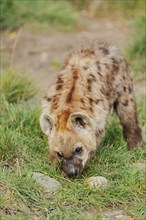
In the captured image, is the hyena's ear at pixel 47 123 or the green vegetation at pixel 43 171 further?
the hyena's ear at pixel 47 123

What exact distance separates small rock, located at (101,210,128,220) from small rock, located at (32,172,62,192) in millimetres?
579

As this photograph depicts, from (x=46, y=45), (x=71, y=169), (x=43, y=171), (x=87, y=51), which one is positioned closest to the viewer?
(x=71, y=169)

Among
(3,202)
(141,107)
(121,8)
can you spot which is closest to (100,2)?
(121,8)

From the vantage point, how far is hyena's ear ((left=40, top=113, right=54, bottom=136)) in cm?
701

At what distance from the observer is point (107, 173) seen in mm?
7141

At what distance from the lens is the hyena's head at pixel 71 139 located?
22.6ft

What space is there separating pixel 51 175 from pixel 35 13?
20.9ft

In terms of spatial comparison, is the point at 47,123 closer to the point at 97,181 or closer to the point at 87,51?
the point at 97,181

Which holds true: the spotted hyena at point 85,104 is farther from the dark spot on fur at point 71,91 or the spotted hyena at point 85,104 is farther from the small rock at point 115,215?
the small rock at point 115,215

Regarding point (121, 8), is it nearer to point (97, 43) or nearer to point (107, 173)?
point (97, 43)

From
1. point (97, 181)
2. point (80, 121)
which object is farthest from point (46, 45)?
point (97, 181)

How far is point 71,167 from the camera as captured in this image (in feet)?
22.6

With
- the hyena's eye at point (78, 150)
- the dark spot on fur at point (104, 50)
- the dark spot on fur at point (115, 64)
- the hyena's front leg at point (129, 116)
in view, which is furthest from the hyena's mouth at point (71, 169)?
the dark spot on fur at point (104, 50)

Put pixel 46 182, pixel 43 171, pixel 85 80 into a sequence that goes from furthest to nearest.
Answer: pixel 85 80 → pixel 43 171 → pixel 46 182
